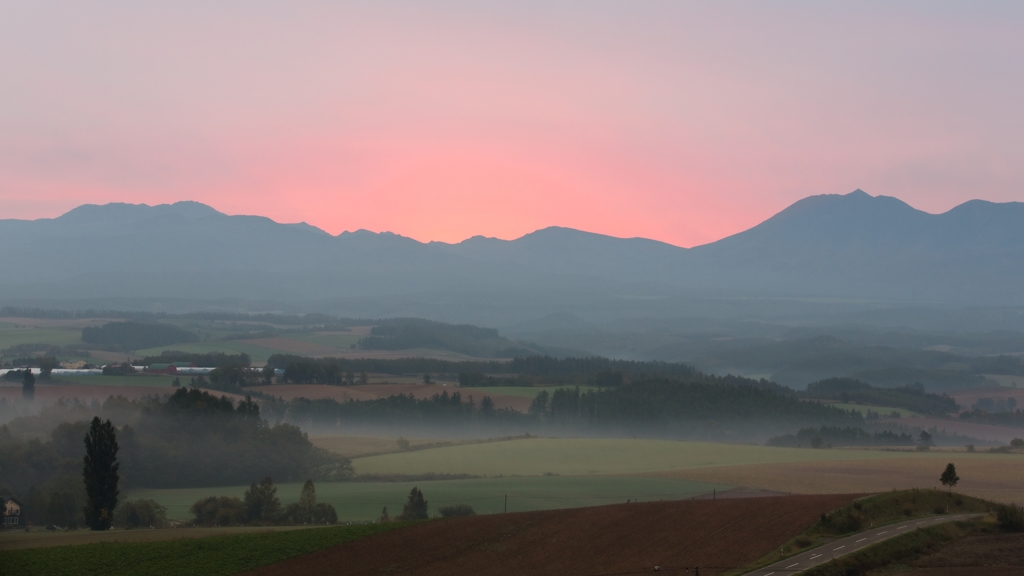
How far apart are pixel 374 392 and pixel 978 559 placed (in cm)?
11030

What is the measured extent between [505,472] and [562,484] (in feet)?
40.8

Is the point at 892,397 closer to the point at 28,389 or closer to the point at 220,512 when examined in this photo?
the point at 220,512

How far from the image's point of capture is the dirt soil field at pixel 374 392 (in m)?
130

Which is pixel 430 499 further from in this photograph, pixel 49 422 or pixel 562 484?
pixel 49 422

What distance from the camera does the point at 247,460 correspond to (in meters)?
79.8

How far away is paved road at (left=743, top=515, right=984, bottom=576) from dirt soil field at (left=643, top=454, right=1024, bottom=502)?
13.9 m

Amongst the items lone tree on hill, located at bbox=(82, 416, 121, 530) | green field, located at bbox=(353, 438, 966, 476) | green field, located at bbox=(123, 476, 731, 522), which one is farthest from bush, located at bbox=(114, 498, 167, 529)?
green field, located at bbox=(353, 438, 966, 476)

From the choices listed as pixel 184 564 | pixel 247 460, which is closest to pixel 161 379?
pixel 247 460

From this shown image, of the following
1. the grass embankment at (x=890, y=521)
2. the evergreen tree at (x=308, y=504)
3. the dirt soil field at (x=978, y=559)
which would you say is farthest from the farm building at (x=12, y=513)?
the dirt soil field at (x=978, y=559)

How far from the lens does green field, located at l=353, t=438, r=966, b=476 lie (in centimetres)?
7975

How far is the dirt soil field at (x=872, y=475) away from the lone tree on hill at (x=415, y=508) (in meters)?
20.3

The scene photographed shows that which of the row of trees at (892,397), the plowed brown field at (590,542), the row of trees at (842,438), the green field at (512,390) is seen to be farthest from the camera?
the row of trees at (892,397)

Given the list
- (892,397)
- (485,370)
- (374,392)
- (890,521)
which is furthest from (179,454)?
(892,397)

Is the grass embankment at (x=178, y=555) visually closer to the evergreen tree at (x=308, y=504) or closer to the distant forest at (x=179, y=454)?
the evergreen tree at (x=308, y=504)
